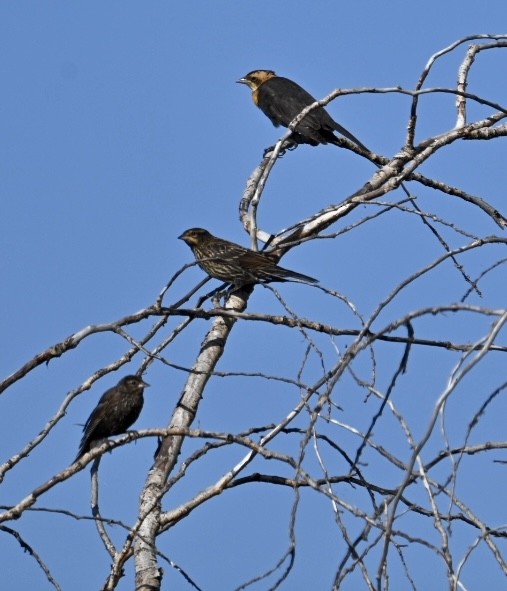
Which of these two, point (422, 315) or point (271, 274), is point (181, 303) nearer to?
point (271, 274)

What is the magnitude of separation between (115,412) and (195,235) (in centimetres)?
163

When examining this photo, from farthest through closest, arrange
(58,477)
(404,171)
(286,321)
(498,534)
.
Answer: (404,171)
(286,321)
(58,477)
(498,534)

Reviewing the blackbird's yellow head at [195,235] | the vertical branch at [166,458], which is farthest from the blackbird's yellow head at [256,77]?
the vertical branch at [166,458]

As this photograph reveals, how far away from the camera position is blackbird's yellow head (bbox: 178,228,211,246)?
8008 millimetres

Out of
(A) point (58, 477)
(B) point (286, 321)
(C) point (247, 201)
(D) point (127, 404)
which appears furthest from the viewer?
(D) point (127, 404)

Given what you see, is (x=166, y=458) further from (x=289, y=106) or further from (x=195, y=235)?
(x=289, y=106)

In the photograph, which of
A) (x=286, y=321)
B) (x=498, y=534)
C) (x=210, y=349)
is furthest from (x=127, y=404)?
(x=498, y=534)

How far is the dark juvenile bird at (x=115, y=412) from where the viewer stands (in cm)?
680

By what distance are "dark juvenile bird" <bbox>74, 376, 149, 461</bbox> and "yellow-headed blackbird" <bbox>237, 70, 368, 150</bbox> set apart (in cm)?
258

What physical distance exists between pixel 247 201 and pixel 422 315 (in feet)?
12.2

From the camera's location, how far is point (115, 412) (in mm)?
6902

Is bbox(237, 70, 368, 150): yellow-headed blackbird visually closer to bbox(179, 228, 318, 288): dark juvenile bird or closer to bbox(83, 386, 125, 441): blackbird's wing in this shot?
bbox(179, 228, 318, 288): dark juvenile bird

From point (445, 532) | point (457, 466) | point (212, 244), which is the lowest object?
point (445, 532)

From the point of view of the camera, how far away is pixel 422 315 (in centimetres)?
284
